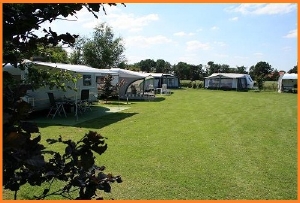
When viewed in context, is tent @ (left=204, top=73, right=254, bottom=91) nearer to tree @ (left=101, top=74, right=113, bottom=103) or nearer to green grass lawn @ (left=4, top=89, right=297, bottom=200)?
tree @ (left=101, top=74, right=113, bottom=103)

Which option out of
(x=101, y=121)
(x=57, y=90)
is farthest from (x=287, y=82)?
(x=101, y=121)

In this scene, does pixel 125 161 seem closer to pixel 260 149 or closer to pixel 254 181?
pixel 254 181

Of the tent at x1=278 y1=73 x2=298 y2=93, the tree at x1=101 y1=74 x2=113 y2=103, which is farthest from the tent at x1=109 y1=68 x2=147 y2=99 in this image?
the tent at x1=278 y1=73 x2=298 y2=93

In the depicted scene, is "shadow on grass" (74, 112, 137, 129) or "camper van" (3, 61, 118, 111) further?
"camper van" (3, 61, 118, 111)

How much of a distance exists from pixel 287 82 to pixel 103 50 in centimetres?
2595

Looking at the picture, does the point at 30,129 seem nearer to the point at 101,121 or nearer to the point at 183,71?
the point at 101,121

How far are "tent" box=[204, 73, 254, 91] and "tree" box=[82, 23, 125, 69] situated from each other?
46.9 ft

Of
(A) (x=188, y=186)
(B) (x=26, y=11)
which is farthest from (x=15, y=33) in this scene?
(A) (x=188, y=186)

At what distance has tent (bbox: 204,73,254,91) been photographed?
143 ft

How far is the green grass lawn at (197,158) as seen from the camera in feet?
16.0

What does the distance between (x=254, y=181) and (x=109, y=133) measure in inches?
202

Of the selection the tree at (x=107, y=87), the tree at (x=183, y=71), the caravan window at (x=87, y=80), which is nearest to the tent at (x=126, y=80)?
the tree at (x=107, y=87)

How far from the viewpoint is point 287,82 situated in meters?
38.0

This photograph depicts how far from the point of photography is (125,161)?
6387 millimetres
